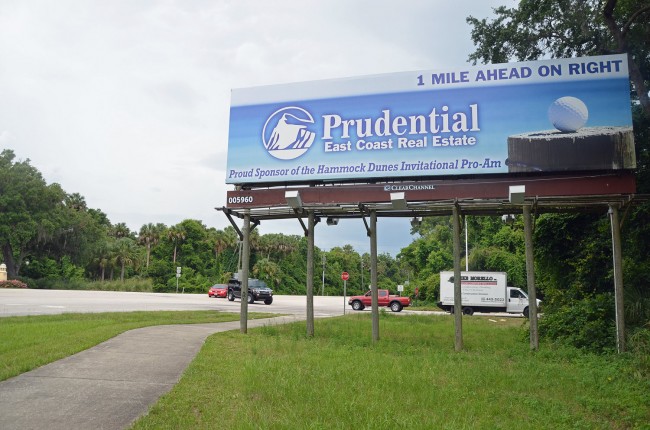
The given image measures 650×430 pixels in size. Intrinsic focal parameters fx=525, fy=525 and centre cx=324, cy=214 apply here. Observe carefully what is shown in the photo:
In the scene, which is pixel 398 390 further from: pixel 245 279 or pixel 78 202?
pixel 78 202

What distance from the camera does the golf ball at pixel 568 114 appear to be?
12.0 m

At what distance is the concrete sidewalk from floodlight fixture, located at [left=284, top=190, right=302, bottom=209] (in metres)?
4.14

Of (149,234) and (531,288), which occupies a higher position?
(149,234)

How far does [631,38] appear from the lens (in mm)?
17266

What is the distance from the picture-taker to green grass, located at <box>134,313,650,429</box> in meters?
5.72

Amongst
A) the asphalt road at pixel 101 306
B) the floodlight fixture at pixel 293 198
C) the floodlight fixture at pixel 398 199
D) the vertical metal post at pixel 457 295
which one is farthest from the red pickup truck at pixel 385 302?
the floodlight fixture at pixel 398 199

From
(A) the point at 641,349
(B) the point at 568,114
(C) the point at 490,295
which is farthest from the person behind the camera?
(C) the point at 490,295

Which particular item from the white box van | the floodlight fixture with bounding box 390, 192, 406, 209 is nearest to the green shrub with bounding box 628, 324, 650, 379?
the floodlight fixture with bounding box 390, 192, 406, 209

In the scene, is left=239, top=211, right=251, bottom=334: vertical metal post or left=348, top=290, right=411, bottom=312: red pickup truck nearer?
left=239, top=211, right=251, bottom=334: vertical metal post

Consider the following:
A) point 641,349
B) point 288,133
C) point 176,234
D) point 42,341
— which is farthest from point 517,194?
point 176,234

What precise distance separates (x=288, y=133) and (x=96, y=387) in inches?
326

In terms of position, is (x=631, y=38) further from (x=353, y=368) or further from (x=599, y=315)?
(x=353, y=368)

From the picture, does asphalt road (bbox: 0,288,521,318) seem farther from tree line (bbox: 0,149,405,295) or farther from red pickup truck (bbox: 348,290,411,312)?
tree line (bbox: 0,149,405,295)

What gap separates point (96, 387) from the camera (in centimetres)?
711
